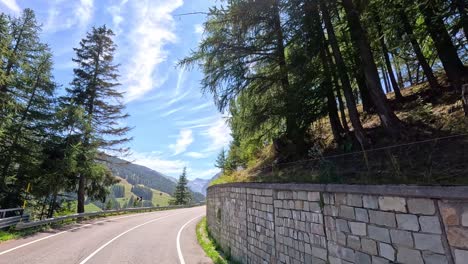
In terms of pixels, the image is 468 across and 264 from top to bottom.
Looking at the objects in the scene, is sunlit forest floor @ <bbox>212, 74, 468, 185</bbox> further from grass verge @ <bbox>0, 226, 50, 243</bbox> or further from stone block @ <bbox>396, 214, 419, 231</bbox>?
grass verge @ <bbox>0, 226, 50, 243</bbox>

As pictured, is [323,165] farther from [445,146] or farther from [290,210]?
[445,146]

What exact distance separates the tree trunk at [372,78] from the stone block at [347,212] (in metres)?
3.95

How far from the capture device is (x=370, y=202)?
442cm

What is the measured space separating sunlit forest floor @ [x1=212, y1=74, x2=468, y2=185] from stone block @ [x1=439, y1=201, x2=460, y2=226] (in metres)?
0.43

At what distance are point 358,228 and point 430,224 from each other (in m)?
1.33

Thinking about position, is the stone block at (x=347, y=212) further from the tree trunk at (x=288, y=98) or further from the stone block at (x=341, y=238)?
the tree trunk at (x=288, y=98)

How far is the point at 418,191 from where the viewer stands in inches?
142

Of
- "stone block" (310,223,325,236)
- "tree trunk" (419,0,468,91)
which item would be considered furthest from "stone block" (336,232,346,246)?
"tree trunk" (419,0,468,91)

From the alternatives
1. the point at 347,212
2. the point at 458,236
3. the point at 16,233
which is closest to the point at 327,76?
the point at 347,212

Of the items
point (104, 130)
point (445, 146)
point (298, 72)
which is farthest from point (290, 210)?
point (104, 130)

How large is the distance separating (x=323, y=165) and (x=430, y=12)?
275 inches

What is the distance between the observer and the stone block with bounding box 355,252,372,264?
447 centimetres

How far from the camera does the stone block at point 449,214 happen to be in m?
3.21

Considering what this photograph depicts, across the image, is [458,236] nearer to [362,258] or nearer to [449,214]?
[449,214]
